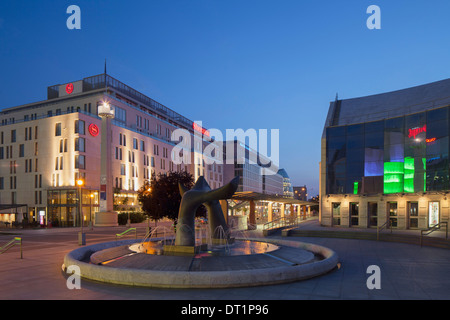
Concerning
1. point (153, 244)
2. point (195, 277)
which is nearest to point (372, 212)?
point (153, 244)

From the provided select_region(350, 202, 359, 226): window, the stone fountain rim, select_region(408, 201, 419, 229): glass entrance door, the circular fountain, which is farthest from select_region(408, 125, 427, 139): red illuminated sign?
the stone fountain rim

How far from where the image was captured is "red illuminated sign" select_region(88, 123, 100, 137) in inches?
2247

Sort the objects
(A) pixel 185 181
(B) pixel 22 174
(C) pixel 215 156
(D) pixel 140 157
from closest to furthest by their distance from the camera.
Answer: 1. (A) pixel 185 181
2. (B) pixel 22 174
3. (D) pixel 140 157
4. (C) pixel 215 156

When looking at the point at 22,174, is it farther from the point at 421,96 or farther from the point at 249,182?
the point at 249,182

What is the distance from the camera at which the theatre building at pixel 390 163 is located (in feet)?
91.7

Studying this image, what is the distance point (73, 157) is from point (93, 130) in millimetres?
5841

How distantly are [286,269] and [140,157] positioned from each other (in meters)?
62.7

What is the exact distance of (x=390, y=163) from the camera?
31.0m

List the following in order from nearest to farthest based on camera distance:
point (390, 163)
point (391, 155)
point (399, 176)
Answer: point (399, 176), point (390, 163), point (391, 155)

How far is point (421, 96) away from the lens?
115ft

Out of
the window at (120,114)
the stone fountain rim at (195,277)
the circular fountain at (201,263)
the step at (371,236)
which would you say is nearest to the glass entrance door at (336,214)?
the step at (371,236)

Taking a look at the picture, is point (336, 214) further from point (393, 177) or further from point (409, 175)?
point (409, 175)

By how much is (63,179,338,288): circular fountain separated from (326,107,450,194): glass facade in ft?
56.4
